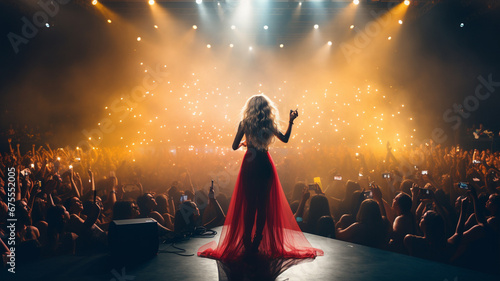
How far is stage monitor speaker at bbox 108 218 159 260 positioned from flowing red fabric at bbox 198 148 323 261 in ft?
1.60

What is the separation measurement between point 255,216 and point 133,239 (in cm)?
115

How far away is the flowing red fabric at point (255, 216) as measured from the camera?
2.85 metres

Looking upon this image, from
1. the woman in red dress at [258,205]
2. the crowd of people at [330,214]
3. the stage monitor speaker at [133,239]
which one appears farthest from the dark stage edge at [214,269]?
Answer: the crowd of people at [330,214]

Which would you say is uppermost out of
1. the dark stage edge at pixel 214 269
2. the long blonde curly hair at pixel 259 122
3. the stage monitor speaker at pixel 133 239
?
the long blonde curly hair at pixel 259 122

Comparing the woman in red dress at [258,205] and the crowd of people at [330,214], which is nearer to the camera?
the woman in red dress at [258,205]

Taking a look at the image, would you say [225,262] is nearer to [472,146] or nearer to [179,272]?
[179,272]

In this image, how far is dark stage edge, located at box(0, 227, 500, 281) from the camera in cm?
234

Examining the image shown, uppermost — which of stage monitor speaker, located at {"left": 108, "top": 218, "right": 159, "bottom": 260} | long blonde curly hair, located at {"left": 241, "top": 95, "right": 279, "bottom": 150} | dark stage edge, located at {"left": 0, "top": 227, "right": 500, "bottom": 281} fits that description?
long blonde curly hair, located at {"left": 241, "top": 95, "right": 279, "bottom": 150}

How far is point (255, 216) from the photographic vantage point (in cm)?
294

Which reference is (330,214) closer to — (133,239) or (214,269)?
(214,269)

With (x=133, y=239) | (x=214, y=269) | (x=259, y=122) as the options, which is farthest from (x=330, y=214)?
(x=133, y=239)

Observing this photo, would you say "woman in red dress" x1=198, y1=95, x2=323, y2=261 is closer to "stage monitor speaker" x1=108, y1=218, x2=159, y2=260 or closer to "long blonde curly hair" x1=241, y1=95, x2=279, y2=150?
"long blonde curly hair" x1=241, y1=95, x2=279, y2=150

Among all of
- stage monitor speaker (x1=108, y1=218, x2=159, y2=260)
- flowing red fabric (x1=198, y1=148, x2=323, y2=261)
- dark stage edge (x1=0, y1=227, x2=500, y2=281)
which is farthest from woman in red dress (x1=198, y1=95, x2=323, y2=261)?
stage monitor speaker (x1=108, y1=218, x2=159, y2=260)

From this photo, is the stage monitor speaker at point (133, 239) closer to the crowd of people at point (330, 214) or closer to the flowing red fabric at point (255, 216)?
the flowing red fabric at point (255, 216)
